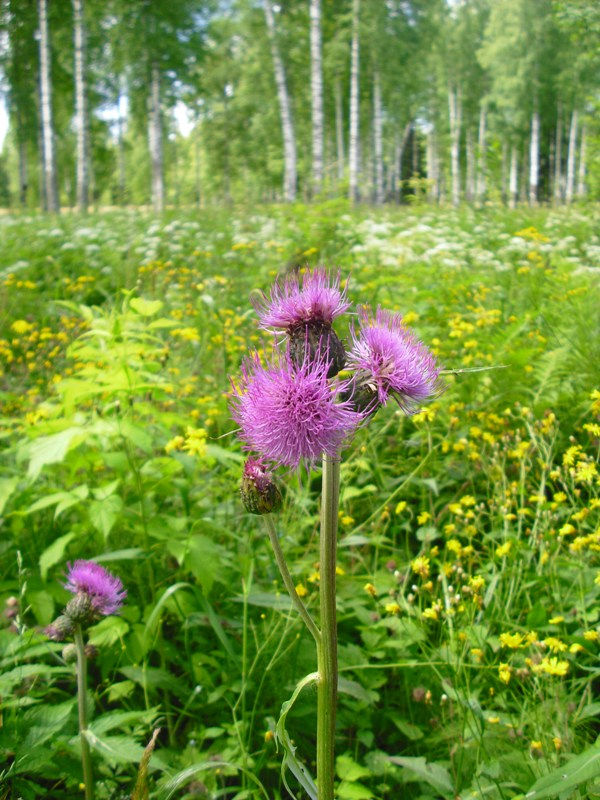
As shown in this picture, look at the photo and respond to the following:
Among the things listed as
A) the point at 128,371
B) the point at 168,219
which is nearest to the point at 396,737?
the point at 128,371

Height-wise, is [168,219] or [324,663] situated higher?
[168,219]

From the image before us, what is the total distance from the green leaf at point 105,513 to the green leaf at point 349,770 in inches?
31.8

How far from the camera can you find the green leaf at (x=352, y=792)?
4.27 ft

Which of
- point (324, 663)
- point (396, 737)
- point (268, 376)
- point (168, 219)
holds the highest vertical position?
point (168, 219)

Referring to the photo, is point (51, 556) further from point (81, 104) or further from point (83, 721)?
point (81, 104)

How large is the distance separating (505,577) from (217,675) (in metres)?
0.91

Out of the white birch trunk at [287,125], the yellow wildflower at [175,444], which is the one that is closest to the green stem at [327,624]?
the yellow wildflower at [175,444]

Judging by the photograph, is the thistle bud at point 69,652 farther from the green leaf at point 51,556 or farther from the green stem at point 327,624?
the green stem at point 327,624

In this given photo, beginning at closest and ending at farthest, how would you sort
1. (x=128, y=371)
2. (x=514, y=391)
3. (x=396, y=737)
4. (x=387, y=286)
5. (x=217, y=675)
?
1. (x=396, y=737)
2. (x=217, y=675)
3. (x=128, y=371)
4. (x=514, y=391)
5. (x=387, y=286)

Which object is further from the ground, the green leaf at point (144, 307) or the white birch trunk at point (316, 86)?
Result: the white birch trunk at point (316, 86)

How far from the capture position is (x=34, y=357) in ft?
14.0

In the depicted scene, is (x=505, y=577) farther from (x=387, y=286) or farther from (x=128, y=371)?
(x=387, y=286)

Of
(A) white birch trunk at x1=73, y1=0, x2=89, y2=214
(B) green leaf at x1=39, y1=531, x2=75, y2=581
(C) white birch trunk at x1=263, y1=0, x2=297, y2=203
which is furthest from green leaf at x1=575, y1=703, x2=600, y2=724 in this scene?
(A) white birch trunk at x1=73, y1=0, x2=89, y2=214

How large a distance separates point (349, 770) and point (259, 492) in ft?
2.69
